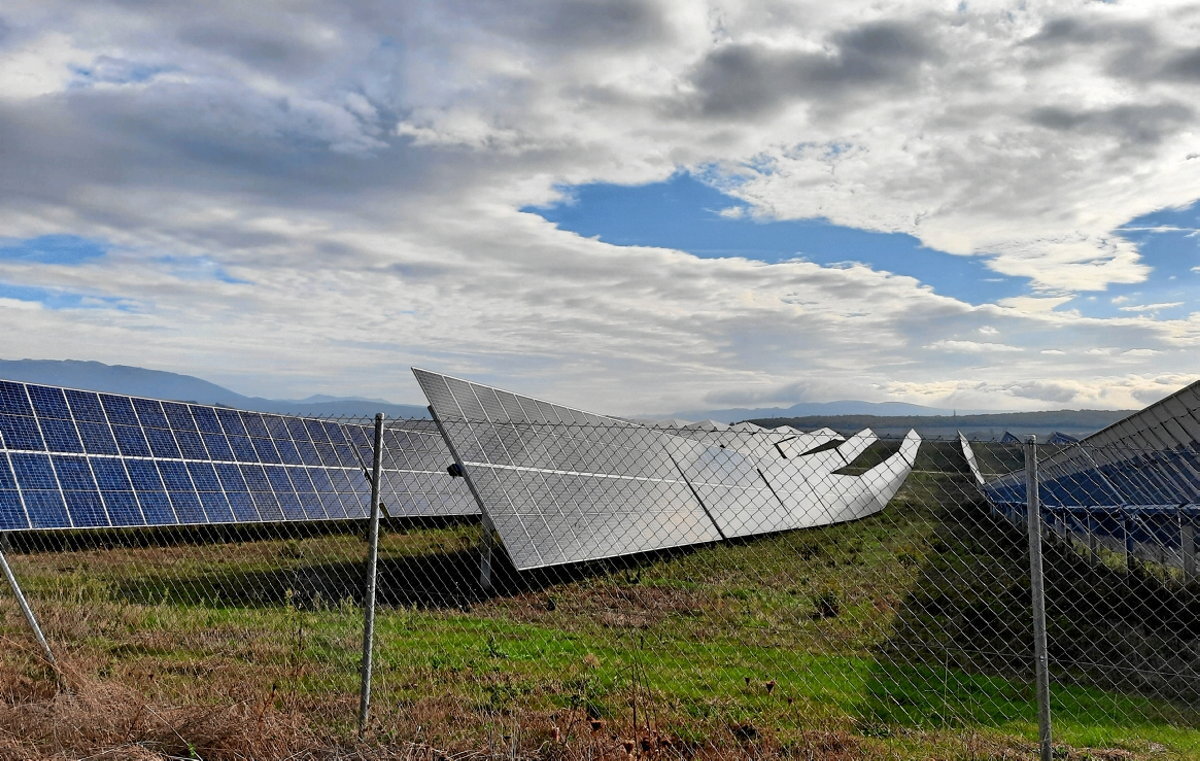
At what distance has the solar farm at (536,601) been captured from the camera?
22.0ft

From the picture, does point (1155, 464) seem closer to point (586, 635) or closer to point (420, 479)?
point (586, 635)

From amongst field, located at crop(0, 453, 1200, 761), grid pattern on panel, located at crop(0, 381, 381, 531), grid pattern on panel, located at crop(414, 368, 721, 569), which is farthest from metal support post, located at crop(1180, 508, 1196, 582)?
grid pattern on panel, located at crop(0, 381, 381, 531)

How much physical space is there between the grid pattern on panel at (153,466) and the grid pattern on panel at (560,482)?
15.4 feet

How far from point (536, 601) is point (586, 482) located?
9.58ft

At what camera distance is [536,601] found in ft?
43.6

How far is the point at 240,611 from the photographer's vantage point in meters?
12.0

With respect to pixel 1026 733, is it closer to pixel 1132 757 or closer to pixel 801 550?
pixel 1132 757

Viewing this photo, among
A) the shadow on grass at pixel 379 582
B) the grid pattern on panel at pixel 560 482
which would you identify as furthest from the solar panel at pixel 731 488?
the shadow on grass at pixel 379 582

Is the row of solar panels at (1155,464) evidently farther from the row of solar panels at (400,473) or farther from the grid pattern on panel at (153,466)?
the grid pattern on panel at (153,466)

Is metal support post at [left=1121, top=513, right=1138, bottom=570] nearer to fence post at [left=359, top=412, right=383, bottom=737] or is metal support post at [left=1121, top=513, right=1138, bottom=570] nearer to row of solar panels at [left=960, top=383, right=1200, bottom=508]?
row of solar panels at [left=960, top=383, right=1200, bottom=508]

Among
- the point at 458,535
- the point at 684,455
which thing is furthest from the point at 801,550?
the point at 458,535

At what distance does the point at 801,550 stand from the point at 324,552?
1114 centimetres

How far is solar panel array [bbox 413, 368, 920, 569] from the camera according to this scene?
1300cm

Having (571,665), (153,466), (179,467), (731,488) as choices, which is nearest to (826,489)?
(731,488)
